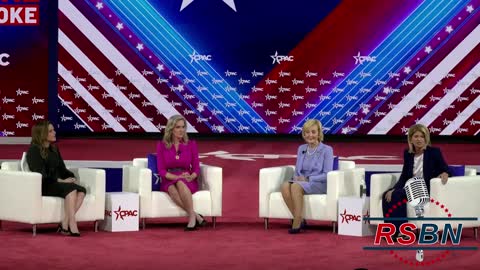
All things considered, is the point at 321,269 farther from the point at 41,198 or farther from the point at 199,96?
the point at 199,96

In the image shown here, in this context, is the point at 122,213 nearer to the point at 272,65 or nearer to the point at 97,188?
the point at 97,188

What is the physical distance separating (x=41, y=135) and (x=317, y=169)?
2244 mm

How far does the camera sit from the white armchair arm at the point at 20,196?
8125mm

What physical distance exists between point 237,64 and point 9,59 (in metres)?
3.67

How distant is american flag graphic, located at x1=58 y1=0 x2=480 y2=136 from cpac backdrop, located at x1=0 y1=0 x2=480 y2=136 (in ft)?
0.05

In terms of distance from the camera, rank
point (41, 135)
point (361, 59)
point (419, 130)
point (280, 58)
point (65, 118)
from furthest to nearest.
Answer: point (65, 118)
point (280, 58)
point (361, 59)
point (41, 135)
point (419, 130)

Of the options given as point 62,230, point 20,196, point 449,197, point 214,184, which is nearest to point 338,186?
point 449,197

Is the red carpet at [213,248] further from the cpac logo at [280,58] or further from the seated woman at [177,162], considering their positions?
the cpac logo at [280,58]

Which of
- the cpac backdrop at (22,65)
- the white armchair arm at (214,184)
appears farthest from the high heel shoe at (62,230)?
the cpac backdrop at (22,65)

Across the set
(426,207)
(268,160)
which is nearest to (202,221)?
(426,207)

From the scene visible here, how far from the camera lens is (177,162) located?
8.91 m

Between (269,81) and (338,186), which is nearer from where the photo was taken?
(338,186)

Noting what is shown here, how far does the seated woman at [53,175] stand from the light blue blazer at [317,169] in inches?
70.4

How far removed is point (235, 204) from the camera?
33.4ft
